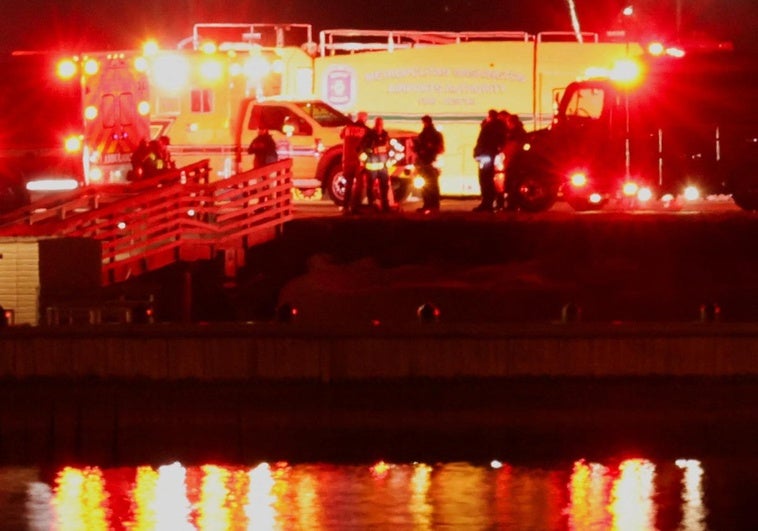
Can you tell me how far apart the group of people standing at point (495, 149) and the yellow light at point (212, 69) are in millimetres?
5772

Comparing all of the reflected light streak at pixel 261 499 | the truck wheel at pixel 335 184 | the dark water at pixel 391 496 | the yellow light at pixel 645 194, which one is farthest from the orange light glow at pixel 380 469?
the truck wheel at pixel 335 184

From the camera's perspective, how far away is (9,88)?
29.5 metres

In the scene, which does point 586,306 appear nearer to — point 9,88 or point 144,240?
point 144,240

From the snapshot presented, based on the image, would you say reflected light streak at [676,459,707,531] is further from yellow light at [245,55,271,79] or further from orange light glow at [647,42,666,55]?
yellow light at [245,55,271,79]

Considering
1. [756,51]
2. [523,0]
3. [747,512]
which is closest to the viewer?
[747,512]

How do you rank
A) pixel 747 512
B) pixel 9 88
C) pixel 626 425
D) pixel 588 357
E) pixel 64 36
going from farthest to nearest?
pixel 64 36
pixel 9 88
pixel 588 357
pixel 626 425
pixel 747 512

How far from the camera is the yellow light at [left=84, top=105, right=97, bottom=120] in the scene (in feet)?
100

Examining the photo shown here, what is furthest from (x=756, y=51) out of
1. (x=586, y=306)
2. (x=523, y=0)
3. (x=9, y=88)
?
(x=523, y=0)

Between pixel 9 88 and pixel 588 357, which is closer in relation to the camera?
pixel 588 357

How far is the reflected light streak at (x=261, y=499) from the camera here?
10009mm

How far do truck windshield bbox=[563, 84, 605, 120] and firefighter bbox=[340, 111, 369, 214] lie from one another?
2.99 metres

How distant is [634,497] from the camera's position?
10.7m

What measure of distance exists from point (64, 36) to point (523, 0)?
20.2 meters

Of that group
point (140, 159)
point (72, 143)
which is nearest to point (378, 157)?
point (140, 159)
